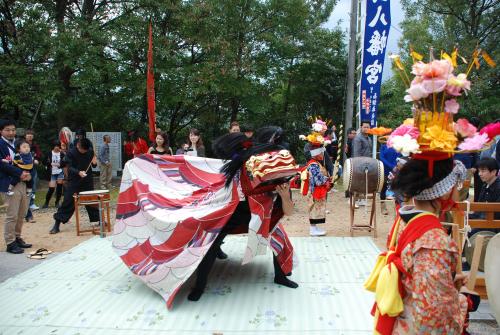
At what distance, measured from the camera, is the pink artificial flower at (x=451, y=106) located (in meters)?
1.86

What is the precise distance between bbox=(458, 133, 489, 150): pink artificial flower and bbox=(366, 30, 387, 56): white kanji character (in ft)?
25.2

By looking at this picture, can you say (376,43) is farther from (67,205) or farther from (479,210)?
(67,205)

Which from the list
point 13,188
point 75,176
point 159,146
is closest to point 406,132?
point 159,146

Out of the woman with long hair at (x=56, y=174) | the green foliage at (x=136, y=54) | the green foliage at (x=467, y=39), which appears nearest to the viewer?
the woman with long hair at (x=56, y=174)

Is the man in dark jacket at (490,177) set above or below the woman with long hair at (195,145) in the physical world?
below

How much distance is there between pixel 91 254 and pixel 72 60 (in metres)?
→ 6.45

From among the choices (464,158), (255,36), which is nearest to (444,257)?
(464,158)

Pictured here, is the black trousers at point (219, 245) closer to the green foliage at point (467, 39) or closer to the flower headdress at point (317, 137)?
the flower headdress at point (317, 137)

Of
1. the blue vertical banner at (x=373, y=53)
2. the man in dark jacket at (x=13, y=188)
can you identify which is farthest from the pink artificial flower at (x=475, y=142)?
the blue vertical banner at (x=373, y=53)

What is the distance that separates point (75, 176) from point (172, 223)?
3.32 m

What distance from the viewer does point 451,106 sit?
6.13 feet

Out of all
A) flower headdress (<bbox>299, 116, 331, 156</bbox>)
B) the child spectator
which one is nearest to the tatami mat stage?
the child spectator

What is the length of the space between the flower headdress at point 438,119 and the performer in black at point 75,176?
5.57m

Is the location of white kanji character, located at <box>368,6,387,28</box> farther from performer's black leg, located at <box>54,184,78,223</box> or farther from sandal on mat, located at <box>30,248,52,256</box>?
sandal on mat, located at <box>30,248,52,256</box>
